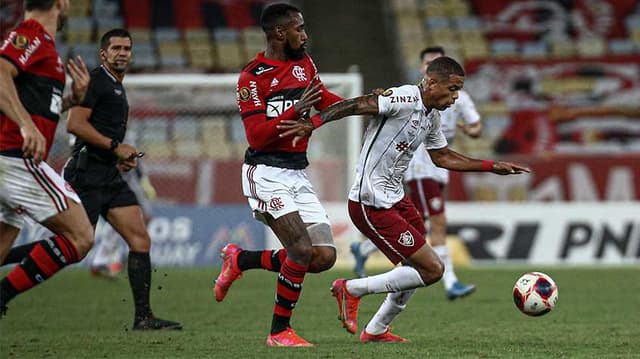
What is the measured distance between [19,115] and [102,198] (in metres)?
2.50

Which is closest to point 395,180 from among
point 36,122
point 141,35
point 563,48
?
point 36,122

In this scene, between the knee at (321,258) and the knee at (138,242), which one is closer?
the knee at (321,258)

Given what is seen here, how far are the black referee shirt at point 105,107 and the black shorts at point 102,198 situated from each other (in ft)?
0.80

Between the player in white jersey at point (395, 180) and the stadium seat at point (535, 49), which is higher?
the player in white jersey at point (395, 180)

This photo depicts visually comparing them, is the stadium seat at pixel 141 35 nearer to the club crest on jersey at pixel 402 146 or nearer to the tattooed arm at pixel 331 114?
the club crest on jersey at pixel 402 146

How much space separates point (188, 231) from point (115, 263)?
6.55ft

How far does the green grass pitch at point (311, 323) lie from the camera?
755 cm

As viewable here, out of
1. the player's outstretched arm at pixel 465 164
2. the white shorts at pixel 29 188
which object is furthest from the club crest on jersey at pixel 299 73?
the white shorts at pixel 29 188

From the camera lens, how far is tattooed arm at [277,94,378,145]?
7.34 meters

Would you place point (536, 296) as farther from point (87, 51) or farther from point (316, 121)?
point (87, 51)

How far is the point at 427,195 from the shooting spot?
12.2 metres

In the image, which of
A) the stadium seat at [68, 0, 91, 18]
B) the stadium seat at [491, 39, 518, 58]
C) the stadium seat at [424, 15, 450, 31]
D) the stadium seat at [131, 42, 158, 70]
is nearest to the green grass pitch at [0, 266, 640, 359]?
the stadium seat at [131, 42, 158, 70]

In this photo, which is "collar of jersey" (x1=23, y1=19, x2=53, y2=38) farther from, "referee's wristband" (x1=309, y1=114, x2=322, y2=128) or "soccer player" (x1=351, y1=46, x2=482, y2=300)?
"soccer player" (x1=351, y1=46, x2=482, y2=300)

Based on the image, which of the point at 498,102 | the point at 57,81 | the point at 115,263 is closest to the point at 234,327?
the point at 57,81
